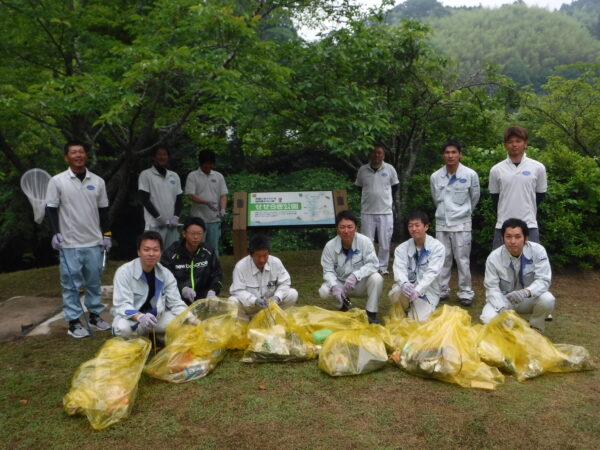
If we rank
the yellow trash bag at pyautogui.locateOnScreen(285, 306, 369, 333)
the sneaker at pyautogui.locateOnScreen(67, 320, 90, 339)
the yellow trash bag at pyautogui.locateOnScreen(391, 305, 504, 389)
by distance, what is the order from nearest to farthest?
the yellow trash bag at pyautogui.locateOnScreen(391, 305, 504, 389)
the yellow trash bag at pyautogui.locateOnScreen(285, 306, 369, 333)
the sneaker at pyautogui.locateOnScreen(67, 320, 90, 339)

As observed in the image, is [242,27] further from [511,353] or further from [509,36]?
[509,36]

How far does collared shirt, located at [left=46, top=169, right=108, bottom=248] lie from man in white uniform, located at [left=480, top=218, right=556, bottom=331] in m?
3.48

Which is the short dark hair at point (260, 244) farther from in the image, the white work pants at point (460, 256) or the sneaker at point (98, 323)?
the white work pants at point (460, 256)

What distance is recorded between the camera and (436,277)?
454cm

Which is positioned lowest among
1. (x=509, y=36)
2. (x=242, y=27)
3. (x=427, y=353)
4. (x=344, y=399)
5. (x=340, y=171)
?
(x=344, y=399)

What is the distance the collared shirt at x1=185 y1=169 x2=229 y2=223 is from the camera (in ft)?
19.8

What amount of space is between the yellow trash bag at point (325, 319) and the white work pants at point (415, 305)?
56 centimetres

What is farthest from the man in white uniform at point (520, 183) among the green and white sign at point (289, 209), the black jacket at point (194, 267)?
the black jacket at point (194, 267)

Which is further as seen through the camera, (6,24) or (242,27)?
(6,24)

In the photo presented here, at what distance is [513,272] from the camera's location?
4.32 meters

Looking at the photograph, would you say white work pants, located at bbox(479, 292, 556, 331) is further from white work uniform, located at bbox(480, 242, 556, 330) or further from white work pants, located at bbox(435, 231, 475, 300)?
white work pants, located at bbox(435, 231, 475, 300)

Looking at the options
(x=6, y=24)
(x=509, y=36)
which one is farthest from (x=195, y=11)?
(x=509, y=36)

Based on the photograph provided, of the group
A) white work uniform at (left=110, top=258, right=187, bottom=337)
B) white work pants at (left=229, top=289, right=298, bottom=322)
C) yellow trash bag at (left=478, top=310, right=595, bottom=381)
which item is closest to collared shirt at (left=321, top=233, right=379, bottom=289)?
white work pants at (left=229, top=289, right=298, bottom=322)

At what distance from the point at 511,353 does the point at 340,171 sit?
26.7ft
